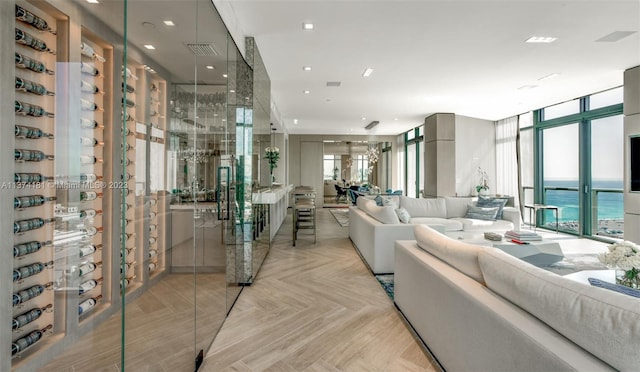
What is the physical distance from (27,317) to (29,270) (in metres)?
0.16

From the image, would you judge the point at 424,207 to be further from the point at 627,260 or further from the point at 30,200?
the point at 30,200

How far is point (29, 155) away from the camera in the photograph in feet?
3.37

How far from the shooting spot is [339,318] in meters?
2.67

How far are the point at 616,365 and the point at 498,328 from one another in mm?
404

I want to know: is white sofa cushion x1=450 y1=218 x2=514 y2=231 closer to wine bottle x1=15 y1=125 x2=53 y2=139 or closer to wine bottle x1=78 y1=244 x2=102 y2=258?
wine bottle x1=78 y1=244 x2=102 y2=258

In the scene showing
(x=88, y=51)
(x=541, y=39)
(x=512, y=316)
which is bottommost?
(x=512, y=316)

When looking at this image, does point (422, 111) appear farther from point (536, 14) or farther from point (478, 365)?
point (478, 365)

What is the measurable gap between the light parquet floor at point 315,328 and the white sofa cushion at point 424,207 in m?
2.31

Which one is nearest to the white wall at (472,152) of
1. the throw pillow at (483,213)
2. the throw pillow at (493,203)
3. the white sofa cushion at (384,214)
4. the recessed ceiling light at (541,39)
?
the throw pillow at (493,203)

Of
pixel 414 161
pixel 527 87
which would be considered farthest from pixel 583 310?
pixel 414 161

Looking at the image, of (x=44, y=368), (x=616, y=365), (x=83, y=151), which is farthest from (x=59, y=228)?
(x=616, y=365)

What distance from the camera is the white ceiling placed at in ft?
10.5

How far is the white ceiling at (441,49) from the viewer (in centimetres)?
319

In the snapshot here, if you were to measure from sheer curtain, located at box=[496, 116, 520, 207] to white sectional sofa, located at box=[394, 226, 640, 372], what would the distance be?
7333mm
